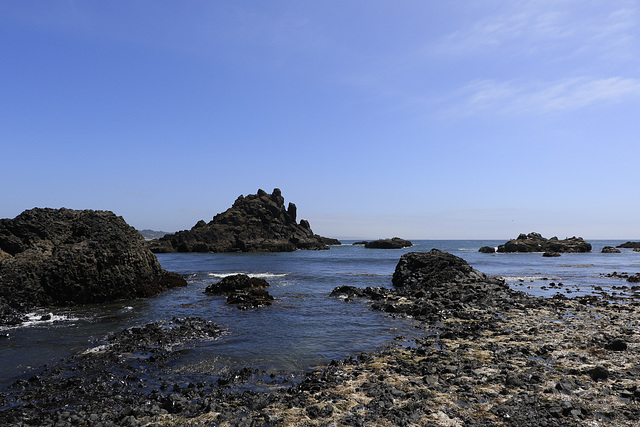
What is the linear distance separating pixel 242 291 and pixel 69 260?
43.6ft

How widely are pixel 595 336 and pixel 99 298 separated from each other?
104ft

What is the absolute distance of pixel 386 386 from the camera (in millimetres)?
11297

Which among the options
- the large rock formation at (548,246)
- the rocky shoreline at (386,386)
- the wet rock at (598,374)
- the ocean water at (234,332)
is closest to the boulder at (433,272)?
the ocean water at (234,332)

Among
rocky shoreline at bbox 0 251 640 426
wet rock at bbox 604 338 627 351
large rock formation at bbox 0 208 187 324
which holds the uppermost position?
large rock formation at bbox 0 208 187 324

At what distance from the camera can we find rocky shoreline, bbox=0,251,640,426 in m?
9.41

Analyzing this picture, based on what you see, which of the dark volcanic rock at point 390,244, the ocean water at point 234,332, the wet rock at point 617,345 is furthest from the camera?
the dark volcanic rock at point 390,244

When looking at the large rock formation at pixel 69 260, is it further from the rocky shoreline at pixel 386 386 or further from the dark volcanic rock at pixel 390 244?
the dark volcanic rock at pixel 390 244

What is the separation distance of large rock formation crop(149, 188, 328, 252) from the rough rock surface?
304 feet

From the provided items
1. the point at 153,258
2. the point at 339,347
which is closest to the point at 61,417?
the point at 339,347

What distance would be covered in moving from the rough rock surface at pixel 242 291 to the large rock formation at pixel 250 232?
9281cm

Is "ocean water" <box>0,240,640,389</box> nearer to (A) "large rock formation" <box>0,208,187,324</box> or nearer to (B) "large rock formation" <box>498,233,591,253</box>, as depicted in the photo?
(A) "large rock formation" <box>0,208,187,324</box>

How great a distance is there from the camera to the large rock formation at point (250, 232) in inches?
4887

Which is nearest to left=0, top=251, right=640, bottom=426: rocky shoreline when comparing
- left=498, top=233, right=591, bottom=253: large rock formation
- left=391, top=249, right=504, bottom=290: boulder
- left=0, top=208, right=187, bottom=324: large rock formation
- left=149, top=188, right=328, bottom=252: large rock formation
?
left=0, top=208, right=187, bottom=324: large rock formation

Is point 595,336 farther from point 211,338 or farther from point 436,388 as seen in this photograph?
point 211,338
